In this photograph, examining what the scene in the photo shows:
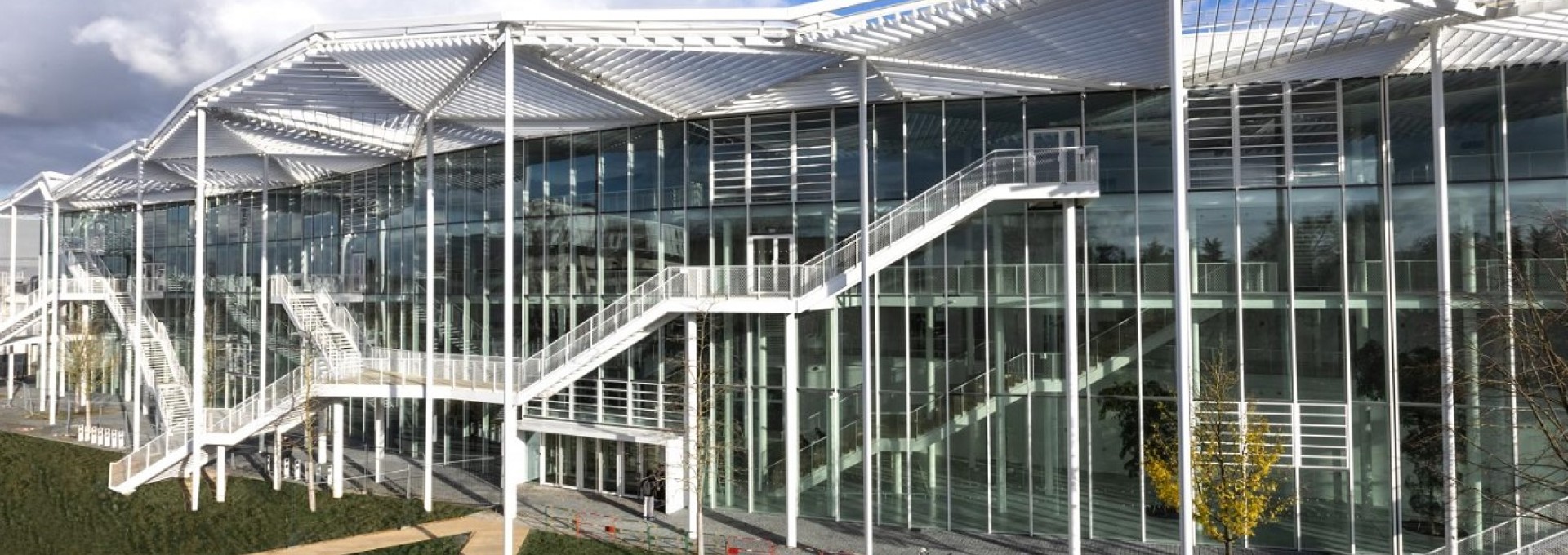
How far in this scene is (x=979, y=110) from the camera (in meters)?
20.5

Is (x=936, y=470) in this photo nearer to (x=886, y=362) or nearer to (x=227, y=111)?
(x=886, y=362)

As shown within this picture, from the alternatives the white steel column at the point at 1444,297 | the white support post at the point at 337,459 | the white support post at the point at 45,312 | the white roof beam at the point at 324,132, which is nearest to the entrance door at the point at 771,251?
the white support post at the point at 337,459

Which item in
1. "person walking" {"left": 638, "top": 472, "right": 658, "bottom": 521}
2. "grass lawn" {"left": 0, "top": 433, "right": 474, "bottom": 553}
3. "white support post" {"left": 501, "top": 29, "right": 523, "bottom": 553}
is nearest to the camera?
"white support post" {"left": 501, "top": 29, "right": 523, "bottom": 553}

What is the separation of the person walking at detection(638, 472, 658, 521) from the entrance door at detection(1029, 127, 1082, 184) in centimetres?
1112

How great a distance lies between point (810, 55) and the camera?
17031 mm

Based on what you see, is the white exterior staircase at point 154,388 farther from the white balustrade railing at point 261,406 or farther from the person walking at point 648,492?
the person walking at point 648,492

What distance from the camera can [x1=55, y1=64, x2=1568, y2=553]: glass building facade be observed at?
18.1 meters

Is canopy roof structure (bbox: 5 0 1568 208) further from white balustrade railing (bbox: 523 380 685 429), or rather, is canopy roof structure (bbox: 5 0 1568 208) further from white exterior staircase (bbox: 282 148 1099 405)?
white balustrade railing (bbox: 523 380 685 429)

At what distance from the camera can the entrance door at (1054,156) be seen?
1795 centimetres

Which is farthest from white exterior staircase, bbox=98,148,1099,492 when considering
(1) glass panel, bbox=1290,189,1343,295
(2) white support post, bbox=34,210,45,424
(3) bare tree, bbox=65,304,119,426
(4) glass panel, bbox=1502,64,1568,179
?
(2) white support post, bbox=34,210,45,424

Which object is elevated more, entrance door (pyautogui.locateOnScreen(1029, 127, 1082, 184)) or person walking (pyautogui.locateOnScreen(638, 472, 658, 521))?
entrance door (pyautogui.locateOnScreen(1029, 127, 1082, 184))

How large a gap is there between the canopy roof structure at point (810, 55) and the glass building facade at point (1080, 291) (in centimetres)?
99

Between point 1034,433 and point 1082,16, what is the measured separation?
9226 mm

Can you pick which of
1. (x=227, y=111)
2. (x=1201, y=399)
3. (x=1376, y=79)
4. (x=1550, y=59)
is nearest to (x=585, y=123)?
(x=227, y=111)
